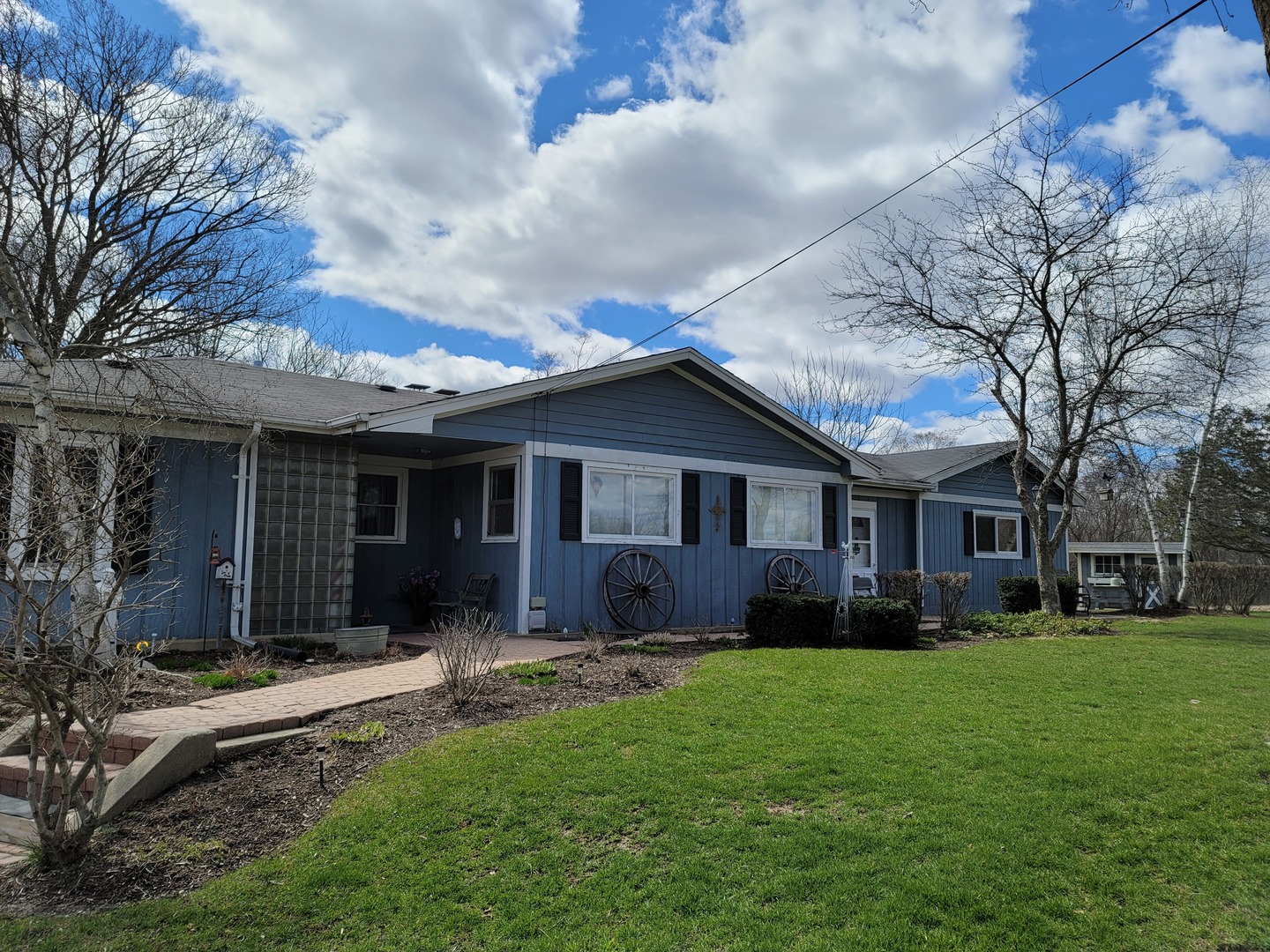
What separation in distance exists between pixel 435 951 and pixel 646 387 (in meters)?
9.42

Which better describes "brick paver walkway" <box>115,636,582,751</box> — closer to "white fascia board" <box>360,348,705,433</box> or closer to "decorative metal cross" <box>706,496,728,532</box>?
"white fascia board" <box>360,348,705,433</box>

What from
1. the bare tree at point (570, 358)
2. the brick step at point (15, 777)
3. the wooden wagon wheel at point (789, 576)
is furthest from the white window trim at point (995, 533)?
the brick step at point (15, 777)

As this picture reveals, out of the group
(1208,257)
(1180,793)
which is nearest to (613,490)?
(1180,793)

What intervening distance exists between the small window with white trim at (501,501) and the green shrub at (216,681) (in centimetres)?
405

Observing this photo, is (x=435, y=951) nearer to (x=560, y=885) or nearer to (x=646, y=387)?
(x=560, y=885)

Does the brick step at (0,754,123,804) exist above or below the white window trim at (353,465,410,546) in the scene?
below

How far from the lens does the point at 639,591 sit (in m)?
11.6

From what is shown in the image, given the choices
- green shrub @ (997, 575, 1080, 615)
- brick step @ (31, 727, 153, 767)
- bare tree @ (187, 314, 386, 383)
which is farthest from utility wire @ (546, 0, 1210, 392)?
bare tree @ (187, 314, 386, 383)

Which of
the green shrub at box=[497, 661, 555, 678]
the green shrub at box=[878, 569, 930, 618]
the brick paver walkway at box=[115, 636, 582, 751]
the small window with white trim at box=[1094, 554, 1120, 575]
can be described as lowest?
the brick paver walkway at box=[115, 636, 582, 751]

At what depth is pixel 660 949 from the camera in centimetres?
320

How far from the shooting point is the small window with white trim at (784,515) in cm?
1326

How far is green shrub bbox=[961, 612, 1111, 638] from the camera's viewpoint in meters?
12.4

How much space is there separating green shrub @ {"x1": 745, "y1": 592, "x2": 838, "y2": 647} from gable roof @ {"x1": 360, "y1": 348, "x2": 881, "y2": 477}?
12.1 feet

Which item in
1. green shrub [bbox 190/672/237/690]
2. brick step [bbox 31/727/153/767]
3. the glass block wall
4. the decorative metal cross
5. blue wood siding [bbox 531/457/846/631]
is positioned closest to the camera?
brick step [bbox 31/727/153/767]
